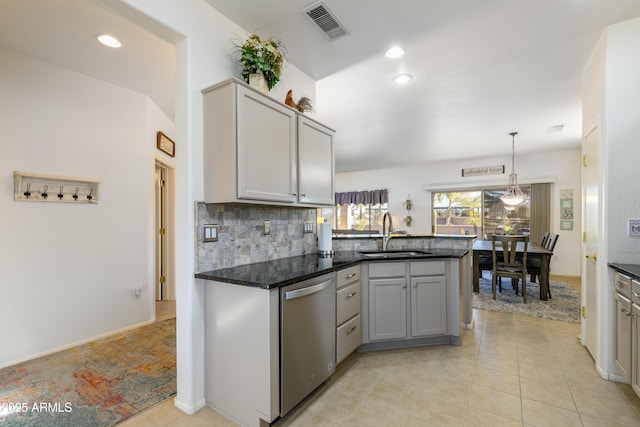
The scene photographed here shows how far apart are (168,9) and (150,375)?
8.53ft

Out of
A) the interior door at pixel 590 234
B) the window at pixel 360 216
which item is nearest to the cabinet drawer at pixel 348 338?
the interior door at pixel 590 234

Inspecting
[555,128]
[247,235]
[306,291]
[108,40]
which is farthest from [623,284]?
[108,40]

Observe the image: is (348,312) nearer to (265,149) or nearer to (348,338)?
(348,338)

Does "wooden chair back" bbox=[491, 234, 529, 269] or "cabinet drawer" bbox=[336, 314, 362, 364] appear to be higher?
"wooden chair back" bbox=[491, 234, 529, 269]

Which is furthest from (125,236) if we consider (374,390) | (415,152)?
(415,152)

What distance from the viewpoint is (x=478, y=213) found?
721 centimetres

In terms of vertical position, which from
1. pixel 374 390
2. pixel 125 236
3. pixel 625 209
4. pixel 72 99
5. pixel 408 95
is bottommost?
pixel 374 390

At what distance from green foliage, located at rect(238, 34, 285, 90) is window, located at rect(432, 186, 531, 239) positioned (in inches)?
259

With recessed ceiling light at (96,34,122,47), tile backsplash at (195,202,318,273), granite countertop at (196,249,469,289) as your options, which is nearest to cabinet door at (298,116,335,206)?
tile backsplash at (195,202,318,273)

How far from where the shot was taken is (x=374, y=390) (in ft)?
6.84

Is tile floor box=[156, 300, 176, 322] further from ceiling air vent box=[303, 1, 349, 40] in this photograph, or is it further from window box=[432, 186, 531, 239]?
window box=[432, 186, 531, 239]

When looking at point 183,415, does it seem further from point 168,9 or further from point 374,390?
point 168,9

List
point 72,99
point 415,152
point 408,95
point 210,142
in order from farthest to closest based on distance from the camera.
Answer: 1. point 415,152
2. point 408,95
3. point 72,99
4. point 210,142

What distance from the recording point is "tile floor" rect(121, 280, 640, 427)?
1775 mm
